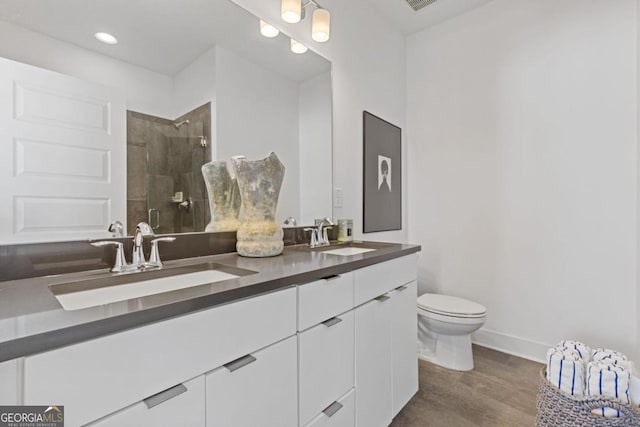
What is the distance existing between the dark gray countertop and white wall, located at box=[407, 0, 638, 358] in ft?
5.77

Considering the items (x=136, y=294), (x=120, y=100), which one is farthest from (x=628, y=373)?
(x=120, y=100)

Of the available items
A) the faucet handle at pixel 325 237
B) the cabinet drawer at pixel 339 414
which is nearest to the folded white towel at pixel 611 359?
the cabinet drawer at pixel 339 414

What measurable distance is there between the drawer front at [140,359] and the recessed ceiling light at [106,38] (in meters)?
1.04

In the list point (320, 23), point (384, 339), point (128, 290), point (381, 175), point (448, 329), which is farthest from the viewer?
point (381, 175)

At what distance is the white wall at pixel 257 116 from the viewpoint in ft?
4.62

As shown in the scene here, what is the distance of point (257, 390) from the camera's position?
0.81 metres

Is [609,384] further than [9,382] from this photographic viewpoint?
Yes

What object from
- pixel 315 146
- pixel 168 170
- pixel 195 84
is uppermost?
pixel 195 84

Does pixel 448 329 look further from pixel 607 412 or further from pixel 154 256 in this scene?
pixel 154 256

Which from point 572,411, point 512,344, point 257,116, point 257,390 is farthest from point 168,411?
point 512,344

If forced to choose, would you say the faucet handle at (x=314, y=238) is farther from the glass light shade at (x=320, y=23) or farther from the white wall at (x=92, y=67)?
the glass light shade at (x=320, y=23)

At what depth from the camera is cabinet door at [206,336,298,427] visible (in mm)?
725

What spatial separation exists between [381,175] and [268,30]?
131 centimetres

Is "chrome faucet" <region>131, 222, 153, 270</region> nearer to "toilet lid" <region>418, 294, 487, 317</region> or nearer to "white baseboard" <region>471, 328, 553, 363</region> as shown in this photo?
"toilet lid" <region>418, 294, 487, 317</region>
